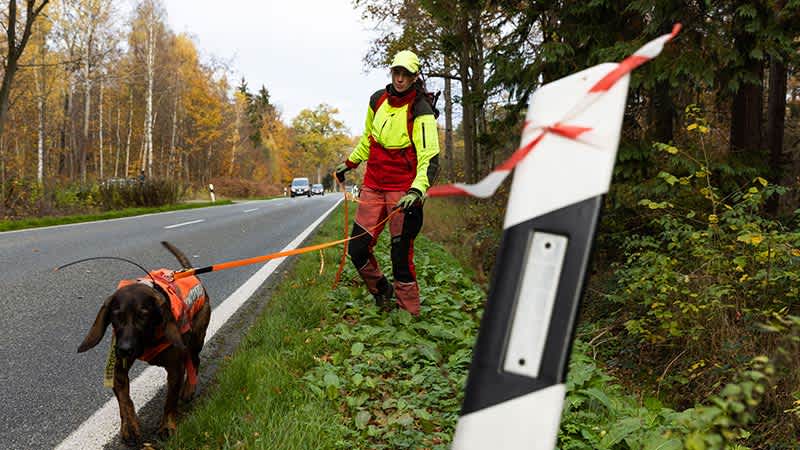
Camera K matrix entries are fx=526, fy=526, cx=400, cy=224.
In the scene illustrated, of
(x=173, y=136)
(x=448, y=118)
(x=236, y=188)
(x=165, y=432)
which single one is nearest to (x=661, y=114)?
(x=165, y=432)

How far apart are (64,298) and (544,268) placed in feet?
18.2

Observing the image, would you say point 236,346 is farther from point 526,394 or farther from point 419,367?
point 526,394

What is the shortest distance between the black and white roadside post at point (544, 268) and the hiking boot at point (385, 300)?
3.85m

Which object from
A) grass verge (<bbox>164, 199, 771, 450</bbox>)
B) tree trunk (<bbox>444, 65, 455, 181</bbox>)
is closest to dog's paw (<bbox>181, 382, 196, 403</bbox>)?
grass verge (<bbox>164, 199, 771, 450</bbox>)

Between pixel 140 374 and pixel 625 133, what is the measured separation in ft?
18.6

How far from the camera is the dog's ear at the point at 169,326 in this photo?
100 inches

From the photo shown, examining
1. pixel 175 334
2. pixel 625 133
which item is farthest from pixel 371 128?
pixel 625 133

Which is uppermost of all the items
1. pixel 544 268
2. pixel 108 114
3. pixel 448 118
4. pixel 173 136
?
pixel 108 114

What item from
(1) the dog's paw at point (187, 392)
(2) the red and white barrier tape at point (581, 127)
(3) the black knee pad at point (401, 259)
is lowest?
(1) the dog's paw at point (187, 392)

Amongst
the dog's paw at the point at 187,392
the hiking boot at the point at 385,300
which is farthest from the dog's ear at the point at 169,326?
the hiking boot at the point at 385,300

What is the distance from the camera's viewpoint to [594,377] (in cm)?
→ 347

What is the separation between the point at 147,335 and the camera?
8.53 ft

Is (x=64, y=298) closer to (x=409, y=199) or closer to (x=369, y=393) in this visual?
(x=409, y=199)

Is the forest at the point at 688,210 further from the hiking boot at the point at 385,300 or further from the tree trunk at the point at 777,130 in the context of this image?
the hiking boot at the point at 385,300
